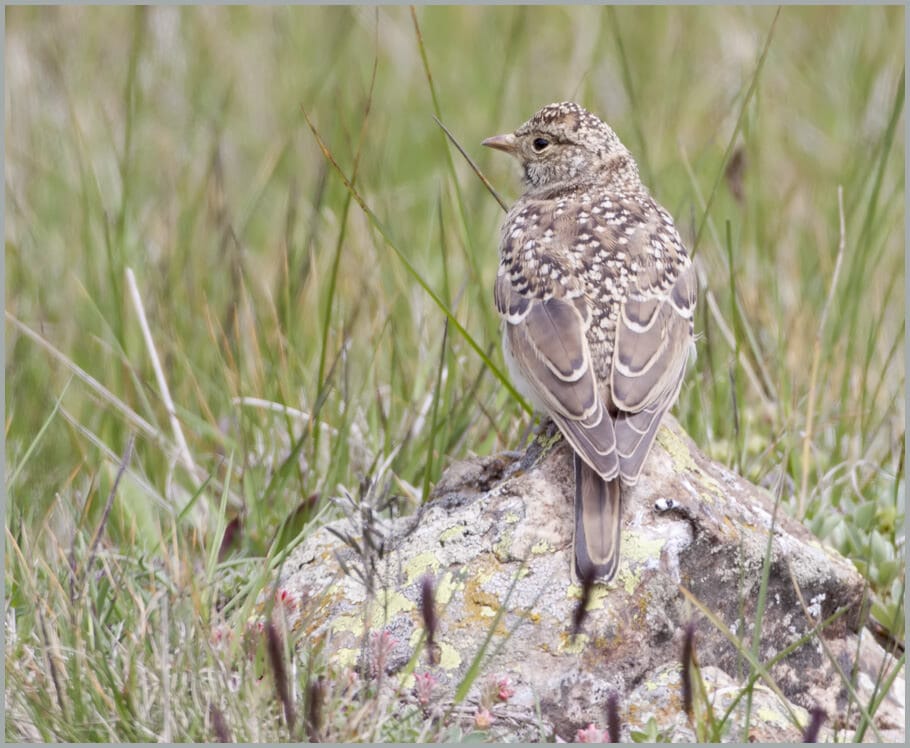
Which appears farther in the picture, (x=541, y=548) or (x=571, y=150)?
(x=571, y=150)

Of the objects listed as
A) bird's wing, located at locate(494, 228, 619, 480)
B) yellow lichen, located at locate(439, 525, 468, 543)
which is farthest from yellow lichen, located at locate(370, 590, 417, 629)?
bird's wing, located at locate(494, 228, 619, 480)

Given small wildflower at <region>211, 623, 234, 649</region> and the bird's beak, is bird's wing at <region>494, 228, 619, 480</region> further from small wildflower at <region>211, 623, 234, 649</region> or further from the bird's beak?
small wildflower at <region>211, 623, 234, 649</region>

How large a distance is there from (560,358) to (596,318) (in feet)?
0.75

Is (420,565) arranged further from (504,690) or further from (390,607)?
(504,690)

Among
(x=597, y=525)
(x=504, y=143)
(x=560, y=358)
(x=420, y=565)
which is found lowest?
(x=420, y=565)

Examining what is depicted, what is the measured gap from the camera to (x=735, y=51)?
328 inches

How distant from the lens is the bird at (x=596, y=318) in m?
3.53

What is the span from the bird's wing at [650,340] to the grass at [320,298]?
16.9 inches

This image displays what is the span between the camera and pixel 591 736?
10.4ft

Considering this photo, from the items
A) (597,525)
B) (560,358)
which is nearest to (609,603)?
(597,525)

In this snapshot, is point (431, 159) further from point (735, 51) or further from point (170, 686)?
point (170, 686)

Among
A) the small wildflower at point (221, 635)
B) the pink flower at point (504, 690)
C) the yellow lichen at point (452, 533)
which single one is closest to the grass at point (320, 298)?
the small wildflower at point (221, 635)

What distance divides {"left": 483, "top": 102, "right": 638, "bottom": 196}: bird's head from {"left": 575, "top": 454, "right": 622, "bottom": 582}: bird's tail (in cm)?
176

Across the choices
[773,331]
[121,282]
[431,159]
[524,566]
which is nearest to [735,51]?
[431,159]
